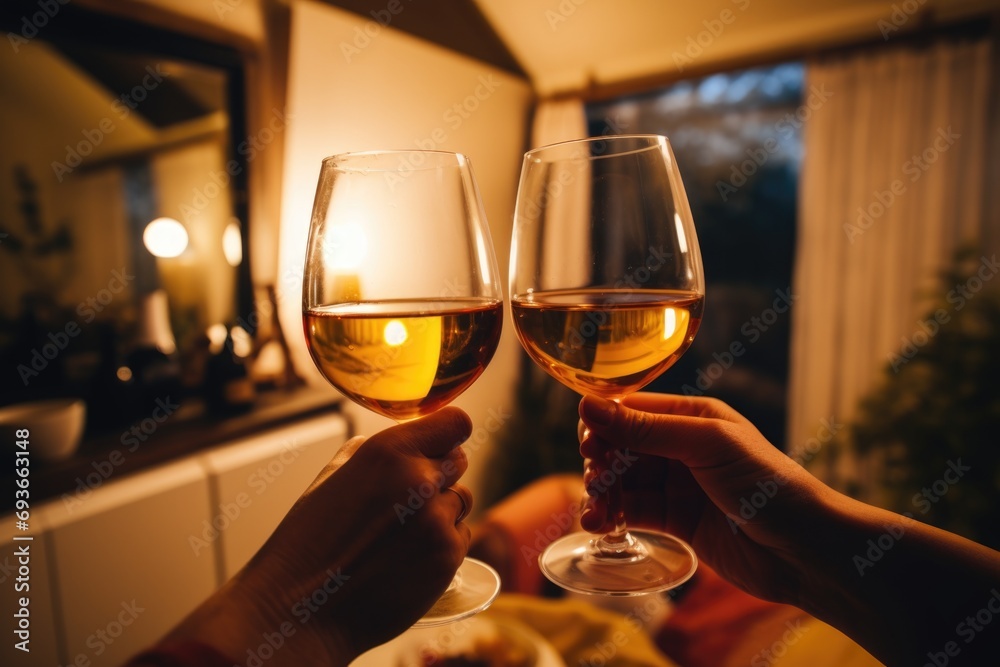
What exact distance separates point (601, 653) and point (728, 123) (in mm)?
3078

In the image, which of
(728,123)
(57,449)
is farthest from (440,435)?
(728,123)

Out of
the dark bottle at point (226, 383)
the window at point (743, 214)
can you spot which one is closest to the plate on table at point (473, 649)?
the dark bottle at point (226, 383)

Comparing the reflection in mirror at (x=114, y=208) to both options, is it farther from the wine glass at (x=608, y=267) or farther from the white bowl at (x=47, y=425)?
the wine glass at (x=608, y=267)

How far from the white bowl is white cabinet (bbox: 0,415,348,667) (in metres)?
0.15

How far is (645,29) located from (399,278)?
3.30m

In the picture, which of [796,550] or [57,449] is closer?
[796,550]

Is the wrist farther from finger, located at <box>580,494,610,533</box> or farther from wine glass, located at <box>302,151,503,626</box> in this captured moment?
finger, located at <box>580,494,610,533</box>

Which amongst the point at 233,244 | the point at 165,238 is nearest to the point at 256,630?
the point at 165,238

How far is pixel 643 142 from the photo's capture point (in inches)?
28.0

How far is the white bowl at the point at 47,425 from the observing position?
1724mm

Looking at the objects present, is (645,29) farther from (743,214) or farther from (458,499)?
(458,499)

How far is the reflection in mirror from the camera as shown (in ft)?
6.11

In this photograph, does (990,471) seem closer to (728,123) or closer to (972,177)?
(972,177)

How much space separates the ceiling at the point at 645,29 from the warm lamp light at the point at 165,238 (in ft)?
→ 4.26
